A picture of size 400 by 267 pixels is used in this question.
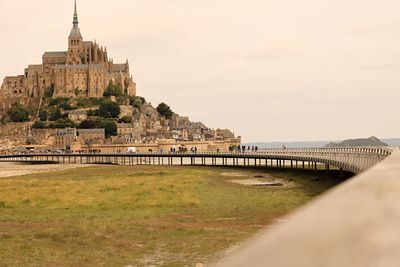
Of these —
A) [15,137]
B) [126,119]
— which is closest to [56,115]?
[15,137]

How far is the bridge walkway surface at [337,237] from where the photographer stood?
4.98 ft

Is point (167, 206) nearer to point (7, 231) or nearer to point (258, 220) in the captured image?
point (258, 220)

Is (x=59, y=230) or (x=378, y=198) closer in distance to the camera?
(x=378, y=198)

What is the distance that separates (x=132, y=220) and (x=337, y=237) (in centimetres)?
Result: 3020

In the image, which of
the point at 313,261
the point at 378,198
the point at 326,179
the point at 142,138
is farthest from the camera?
the point at 142,138

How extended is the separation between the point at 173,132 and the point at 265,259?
194 metres

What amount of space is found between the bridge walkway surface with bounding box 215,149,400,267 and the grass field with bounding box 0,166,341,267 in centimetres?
1879

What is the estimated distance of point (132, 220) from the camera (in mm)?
31266

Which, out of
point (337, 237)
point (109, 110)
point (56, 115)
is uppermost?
point (109, 110)

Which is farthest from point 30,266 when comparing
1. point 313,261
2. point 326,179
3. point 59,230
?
point 326,179

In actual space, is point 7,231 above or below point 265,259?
below

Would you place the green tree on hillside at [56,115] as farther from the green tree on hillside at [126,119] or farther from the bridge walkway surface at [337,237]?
the bridge walkway surface at [337,237]

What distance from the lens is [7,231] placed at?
27.9m

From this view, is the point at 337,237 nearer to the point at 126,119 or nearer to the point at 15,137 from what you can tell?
the point at 126,119
